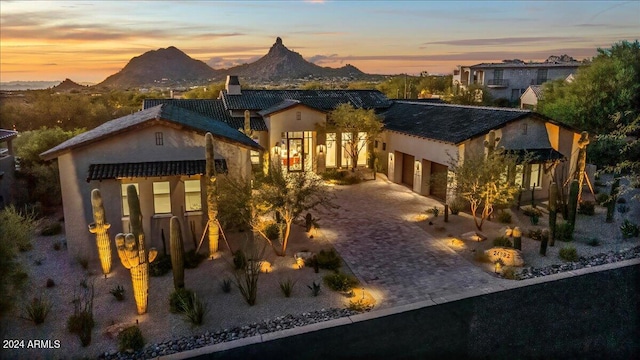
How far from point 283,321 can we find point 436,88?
72.5 meters

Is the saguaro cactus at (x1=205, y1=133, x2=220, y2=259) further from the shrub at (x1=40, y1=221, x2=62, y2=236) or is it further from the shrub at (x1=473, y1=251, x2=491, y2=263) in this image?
the shrub at (x1=473, y1=251, x2=491, y2=263)

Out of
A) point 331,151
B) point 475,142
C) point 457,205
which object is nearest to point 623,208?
point 475,142

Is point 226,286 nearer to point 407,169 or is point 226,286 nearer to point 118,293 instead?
point 118,293

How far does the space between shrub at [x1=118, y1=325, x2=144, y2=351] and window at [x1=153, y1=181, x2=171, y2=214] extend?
614 centimetres

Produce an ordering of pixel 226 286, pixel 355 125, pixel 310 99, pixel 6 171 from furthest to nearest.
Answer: pixel 310 99 < pixel 355 125 < pixel 6 171 < pixel 226 286

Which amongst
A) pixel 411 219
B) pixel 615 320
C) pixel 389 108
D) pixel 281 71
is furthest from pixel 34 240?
pixel 281 71

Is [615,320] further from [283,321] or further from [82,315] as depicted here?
[82,315]

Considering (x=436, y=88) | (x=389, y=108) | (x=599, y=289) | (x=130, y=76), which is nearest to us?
(x=599, y=289)

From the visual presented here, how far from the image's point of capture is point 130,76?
5497 cm

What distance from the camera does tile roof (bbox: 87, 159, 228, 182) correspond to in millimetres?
15625

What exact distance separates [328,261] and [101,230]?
7699 millimetres

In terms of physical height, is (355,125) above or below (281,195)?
above

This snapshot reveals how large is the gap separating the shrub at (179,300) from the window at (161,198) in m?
4.50

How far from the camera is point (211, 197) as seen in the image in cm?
1617
